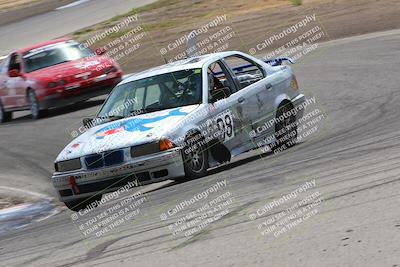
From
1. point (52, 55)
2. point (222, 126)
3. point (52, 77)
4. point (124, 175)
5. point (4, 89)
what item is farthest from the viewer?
point (4, 89)

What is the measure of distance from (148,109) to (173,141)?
99cm

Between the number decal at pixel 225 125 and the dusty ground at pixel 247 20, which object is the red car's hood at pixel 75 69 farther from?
the number decal at pixel 225 125

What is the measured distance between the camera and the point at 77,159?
9734mm

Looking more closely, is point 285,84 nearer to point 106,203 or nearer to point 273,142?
point 273,142

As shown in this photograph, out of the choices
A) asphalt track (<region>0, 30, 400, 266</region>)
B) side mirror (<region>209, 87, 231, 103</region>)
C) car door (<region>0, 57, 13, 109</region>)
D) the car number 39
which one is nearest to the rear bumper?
car door (<region>0, 57, 13, 109</region>)

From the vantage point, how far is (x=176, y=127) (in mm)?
9523

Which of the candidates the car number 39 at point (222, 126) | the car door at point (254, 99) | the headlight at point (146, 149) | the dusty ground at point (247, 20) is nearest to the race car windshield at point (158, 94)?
the car number 39 at point (222, 126)

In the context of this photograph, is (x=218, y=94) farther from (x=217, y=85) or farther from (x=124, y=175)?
(x=124, y=175)

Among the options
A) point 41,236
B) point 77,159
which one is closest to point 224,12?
point 77,159

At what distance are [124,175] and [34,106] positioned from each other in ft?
29.7

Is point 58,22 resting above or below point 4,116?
above

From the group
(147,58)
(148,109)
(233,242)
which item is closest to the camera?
(233,242)

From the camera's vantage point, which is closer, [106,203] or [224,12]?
[106,203]

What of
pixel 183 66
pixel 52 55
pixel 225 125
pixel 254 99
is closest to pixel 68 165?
pixel 225 125
